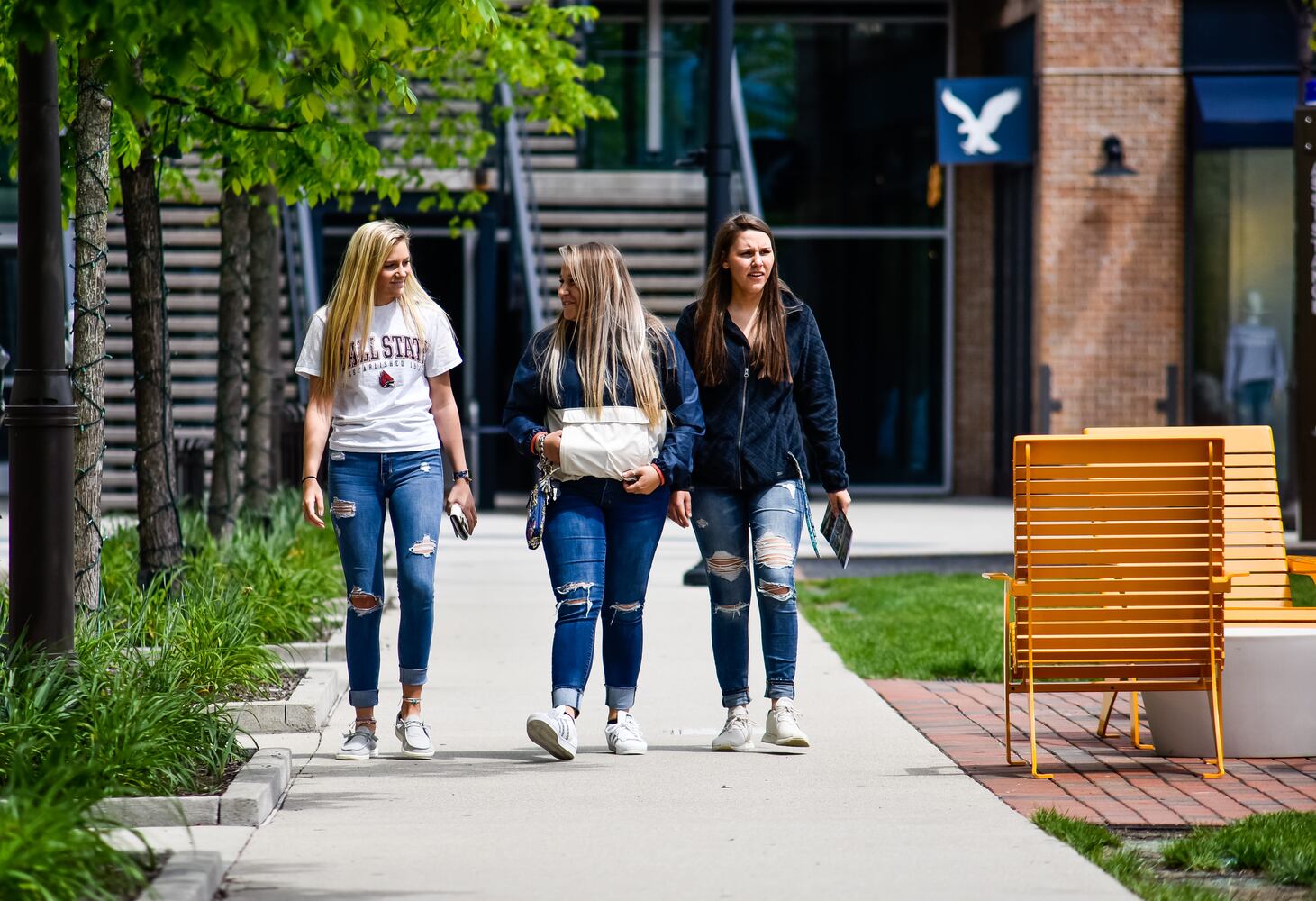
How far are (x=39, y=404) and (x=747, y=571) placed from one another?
2513mm

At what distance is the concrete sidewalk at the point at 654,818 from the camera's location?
4.91m

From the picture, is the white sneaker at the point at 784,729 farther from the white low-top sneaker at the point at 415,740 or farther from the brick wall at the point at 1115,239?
the brick wall at the point at 1115,239

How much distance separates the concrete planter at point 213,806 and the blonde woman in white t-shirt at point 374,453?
2.94ft

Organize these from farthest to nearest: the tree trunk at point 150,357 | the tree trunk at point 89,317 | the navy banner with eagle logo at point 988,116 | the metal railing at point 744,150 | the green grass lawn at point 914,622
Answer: the navy banner with eagle logo at point 988,116 → the metal railing at point 744,150 → the tree trunk at point 150,357 → the green grass lawn at point 914,622 → the tree trunk at point 89,317

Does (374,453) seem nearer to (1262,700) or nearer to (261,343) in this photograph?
(1262,700)

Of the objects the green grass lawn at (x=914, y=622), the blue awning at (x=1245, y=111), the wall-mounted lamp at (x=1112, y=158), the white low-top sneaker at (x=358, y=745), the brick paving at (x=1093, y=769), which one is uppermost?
the blue awning at (x=1245, y=111)

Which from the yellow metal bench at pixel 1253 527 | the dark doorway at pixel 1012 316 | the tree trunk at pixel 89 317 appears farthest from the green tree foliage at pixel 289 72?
the dark doorway at pixel 1012 316

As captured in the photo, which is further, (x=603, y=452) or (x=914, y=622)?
(x=914, y=622)

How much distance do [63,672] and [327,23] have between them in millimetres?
2364

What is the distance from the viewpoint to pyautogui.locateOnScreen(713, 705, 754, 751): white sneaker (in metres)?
6.95

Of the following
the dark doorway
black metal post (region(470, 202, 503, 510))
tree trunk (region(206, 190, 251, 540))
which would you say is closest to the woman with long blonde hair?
tree trunk (region(206, 190, 251, 540))

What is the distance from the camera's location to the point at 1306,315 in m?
13.6

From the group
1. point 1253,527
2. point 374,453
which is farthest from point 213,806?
point 1253,527

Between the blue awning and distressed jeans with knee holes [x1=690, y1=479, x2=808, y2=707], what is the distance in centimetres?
1345
